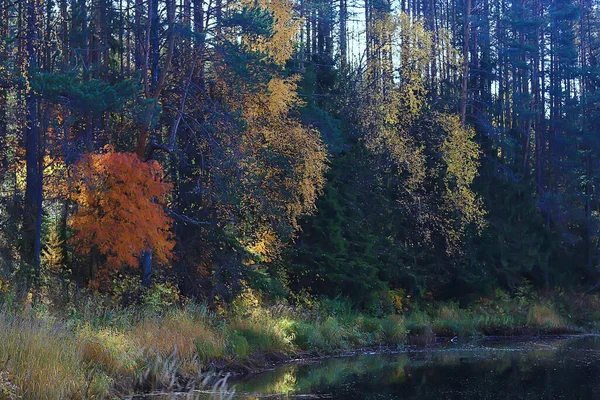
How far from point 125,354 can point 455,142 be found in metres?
19.3

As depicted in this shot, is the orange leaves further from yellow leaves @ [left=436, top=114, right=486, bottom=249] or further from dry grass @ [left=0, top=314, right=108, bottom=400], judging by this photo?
yellow leaves @ [left=436, top=114, right=486, bottom=249]

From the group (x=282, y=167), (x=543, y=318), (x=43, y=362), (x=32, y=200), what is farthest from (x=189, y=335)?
(x=543, y=318)

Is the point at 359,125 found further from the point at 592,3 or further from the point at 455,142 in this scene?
the point at 592,3

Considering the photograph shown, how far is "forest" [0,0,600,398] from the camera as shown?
1827 centimetres

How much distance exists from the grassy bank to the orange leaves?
1.45m

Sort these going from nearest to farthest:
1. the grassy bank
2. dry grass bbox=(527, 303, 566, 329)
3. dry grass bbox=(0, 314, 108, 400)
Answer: dry grass bbox=(0, 314, 108, 400)
the grassy bank
dry grass bbox=(527, 303, 566, 329)

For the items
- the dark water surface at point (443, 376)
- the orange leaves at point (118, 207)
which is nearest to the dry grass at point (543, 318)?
the dark water surface at point (443, 376)

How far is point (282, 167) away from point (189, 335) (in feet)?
24.7

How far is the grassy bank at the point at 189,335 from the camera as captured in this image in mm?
11273

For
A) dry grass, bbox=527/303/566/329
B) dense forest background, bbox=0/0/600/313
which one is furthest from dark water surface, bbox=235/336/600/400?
dry grass, bbox=527/303/566/329

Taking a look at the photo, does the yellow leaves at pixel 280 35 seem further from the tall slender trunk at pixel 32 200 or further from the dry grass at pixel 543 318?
the dry grass at pixel 543 318

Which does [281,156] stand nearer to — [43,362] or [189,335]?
[189,335]

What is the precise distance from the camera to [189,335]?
16.4m

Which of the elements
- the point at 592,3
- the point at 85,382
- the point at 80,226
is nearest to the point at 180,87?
the point at 80,226
